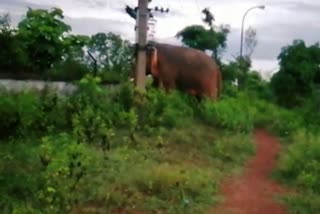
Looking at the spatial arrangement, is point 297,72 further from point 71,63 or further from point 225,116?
point 225,116

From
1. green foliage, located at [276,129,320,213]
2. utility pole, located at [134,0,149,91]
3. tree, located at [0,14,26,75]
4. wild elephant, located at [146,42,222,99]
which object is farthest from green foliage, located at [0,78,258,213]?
tree, located at [0,14,26,75]

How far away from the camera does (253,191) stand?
28.2ft

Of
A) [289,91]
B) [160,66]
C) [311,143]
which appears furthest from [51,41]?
[289,91]

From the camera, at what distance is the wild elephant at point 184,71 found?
46.3ft

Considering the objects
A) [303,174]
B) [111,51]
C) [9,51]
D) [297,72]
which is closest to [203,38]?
[297,72]

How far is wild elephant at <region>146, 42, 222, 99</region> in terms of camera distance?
46.3ft

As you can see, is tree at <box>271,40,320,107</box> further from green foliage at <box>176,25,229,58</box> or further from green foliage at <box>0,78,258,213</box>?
green foliage at <box>0,78,258,213</box>

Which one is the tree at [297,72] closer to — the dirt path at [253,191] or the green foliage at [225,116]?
the green foliage at [225,116]

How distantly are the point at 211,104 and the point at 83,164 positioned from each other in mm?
6539

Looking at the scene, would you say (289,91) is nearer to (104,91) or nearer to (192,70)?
(192,70)

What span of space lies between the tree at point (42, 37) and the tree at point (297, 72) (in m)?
8.70

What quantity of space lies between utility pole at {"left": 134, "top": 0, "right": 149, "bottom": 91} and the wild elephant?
5.85ft

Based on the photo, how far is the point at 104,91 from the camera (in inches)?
458

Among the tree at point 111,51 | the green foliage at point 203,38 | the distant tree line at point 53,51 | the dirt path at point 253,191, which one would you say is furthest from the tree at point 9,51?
the green foliage at point 203,38
